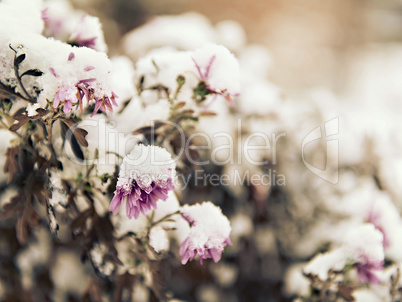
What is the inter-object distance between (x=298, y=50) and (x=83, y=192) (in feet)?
23.1

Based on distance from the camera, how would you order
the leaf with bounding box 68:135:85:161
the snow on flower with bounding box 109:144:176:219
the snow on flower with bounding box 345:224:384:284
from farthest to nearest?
the snow on flower with bounding box 345:224:384:284 → the leaf with bounding box 68:135:85:161 → the snow on flower with bounding box 109:144:176:219

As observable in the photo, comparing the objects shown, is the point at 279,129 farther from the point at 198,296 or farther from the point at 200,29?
the point at 198,296

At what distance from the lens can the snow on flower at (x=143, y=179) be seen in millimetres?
904

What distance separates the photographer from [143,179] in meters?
0.90

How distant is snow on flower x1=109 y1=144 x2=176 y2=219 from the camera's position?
90 centimetres

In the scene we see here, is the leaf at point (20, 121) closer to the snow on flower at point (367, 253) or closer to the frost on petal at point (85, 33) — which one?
the frost on petal at point (85, 33)

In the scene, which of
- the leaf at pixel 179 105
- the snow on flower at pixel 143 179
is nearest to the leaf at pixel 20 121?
the snow on flower at pixel 143 179

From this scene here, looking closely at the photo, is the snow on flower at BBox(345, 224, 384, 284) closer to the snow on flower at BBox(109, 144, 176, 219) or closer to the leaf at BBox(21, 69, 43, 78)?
the snow on flower at BBox(109, 144, 176, 219)

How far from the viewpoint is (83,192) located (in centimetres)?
112

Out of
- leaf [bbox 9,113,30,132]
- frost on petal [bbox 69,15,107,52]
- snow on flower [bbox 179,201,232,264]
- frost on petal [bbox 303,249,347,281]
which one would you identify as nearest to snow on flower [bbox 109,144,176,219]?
snow on flower [bbox 179,201,232,264]

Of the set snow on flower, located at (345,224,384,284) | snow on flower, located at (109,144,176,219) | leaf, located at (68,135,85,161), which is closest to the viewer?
snow on flower, located at (109,144,176,219)

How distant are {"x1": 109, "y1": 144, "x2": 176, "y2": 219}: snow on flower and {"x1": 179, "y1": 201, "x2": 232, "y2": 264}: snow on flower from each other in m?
0.14

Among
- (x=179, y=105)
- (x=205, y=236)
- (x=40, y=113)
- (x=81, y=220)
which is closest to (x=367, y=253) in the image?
(x=205, y=236)

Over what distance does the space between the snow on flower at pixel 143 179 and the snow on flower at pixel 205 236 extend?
0.46 feet
